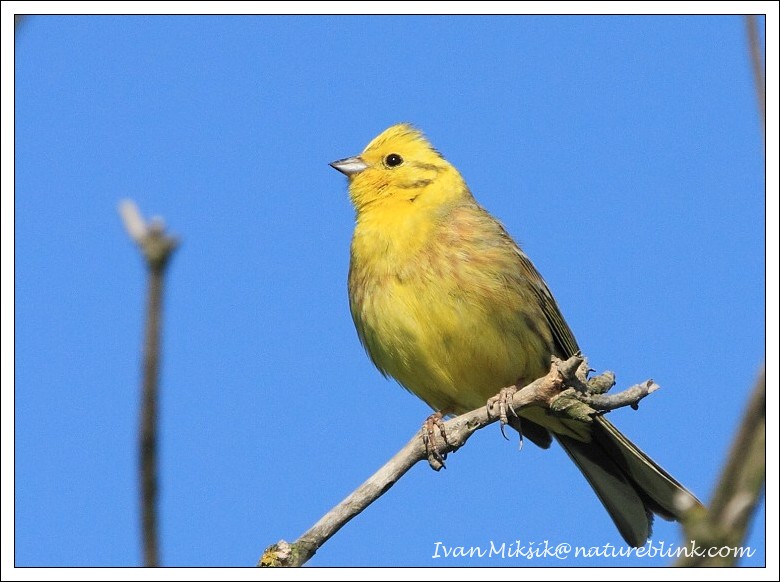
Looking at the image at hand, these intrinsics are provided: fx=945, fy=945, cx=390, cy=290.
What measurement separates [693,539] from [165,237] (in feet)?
2.70

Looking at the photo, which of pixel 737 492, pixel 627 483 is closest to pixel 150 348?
pixel 737 492

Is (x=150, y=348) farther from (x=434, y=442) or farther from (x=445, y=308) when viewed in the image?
(x=445, y=308)

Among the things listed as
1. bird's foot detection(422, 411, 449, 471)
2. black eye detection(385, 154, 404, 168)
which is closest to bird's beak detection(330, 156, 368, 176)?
black eye detection(385, 154, 404, 168)

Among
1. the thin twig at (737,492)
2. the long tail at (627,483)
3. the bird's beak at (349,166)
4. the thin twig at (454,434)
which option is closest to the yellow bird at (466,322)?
the long tail at (627,483)

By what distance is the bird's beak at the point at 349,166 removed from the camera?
263 inches

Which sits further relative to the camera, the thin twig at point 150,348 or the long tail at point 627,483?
the long tail at point 627,483

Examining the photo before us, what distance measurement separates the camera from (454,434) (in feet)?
15.9

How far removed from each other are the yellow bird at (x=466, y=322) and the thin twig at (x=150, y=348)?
436cm

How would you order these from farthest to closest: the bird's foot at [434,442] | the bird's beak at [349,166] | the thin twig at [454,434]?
1. the bird's beak at [349,166]
2. the bird's foot at [434,442]
3. the thin twig at [454,434]

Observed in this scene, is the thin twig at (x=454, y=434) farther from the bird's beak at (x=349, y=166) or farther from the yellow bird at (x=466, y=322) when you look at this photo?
the bird's beak at (x=349, y=166)

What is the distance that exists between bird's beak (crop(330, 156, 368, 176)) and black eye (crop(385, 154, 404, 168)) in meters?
0.16

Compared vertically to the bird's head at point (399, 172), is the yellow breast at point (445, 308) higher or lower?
lower

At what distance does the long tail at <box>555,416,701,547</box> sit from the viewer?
5.64 meters

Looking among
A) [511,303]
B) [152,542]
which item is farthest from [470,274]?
[152,542]
